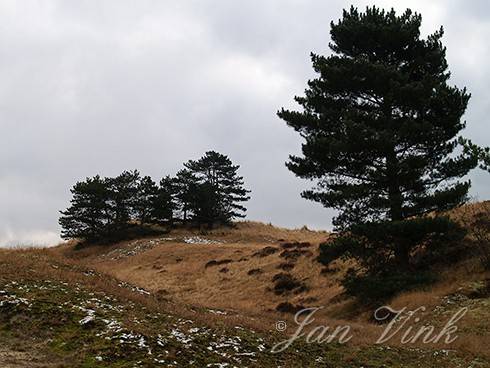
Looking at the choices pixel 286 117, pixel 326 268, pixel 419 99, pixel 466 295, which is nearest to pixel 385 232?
pixel 466 295

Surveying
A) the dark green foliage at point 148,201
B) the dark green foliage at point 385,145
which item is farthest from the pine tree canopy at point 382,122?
the dark green foliage at point 148,201

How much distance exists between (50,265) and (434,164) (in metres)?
17.9

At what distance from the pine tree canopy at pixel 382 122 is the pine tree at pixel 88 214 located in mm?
39138

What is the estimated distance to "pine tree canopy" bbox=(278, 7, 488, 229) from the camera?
2241cm

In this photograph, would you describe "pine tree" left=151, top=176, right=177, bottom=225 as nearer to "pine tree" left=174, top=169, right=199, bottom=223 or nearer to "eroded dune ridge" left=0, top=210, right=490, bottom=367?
"pine tree" left=174, top=169, right=199, bottom=223

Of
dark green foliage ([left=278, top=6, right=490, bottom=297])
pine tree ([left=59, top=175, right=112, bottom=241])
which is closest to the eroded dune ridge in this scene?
dark green foliage ([left=278, top=6, right=490, bottom=297])

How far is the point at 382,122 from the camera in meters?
23.3

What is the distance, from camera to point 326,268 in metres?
31.2

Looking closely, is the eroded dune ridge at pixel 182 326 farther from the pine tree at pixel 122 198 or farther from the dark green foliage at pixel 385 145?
the pine tree at pixel 122 198

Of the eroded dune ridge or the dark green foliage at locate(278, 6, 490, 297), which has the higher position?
the dark green foliage at locate(278, 6, 490, 297)

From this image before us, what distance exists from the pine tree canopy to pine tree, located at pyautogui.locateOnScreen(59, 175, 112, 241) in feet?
128

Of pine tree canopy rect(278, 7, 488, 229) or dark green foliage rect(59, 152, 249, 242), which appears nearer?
pine tree canopy rect(278, 7, 488, 229)

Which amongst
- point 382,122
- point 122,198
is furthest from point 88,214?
point 382,122

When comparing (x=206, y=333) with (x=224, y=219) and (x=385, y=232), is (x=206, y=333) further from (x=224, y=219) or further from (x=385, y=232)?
(x=224, y=219)
